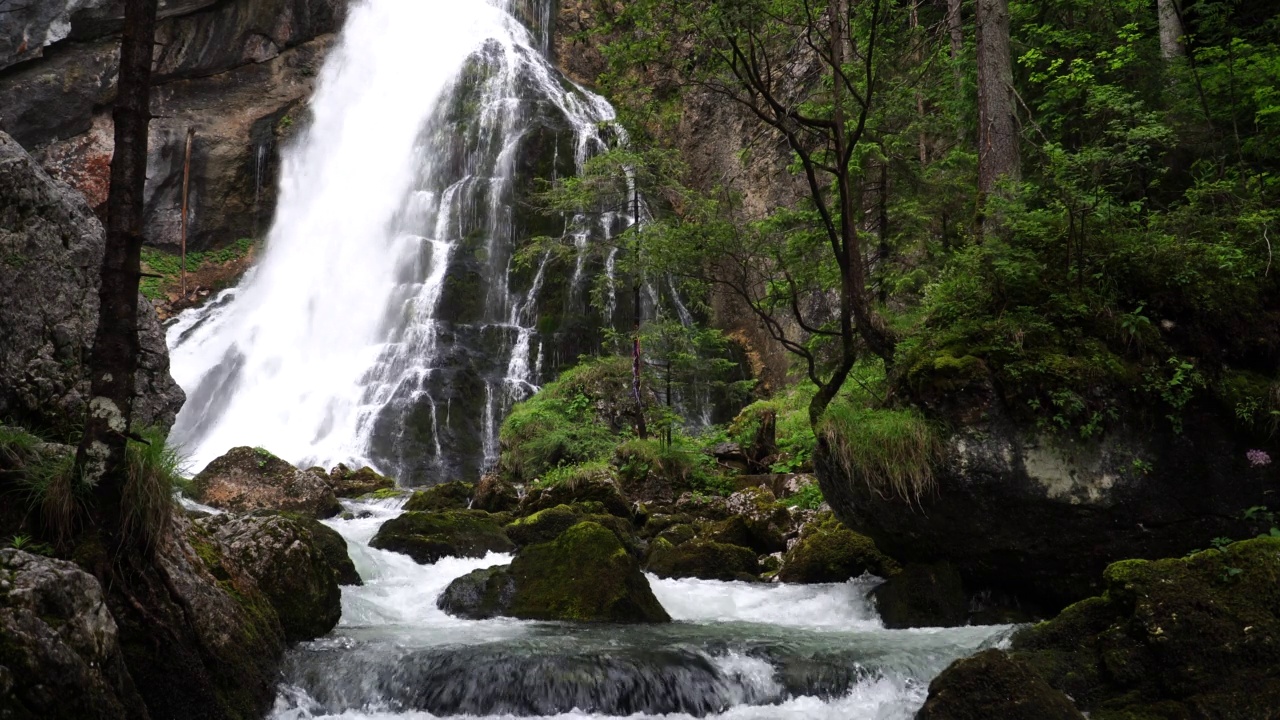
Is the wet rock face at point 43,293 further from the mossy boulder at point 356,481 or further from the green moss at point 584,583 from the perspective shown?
the mossy boulder at point 356,481

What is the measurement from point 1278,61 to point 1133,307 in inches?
141

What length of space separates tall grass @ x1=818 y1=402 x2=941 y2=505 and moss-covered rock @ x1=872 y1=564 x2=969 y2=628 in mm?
809

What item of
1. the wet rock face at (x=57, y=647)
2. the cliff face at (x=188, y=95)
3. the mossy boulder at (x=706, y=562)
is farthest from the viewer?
the cliff face at (x=188, y=95)

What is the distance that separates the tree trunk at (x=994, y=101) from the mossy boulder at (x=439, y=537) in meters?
7.34

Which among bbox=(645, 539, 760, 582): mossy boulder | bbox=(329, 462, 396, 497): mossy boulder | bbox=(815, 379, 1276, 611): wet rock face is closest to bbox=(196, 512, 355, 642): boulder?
bbox=(645, 539, 760, 582): mossy boulder

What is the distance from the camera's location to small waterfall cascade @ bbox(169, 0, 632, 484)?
22.3m

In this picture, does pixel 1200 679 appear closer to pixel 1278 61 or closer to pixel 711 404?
pixel 1278 61

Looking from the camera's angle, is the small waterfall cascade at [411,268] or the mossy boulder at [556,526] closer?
the mossy boulder at [556,526]

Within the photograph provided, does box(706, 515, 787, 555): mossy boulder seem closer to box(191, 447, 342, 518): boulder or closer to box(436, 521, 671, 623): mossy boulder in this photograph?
box(436, 521, 671, 623): mossy boulder

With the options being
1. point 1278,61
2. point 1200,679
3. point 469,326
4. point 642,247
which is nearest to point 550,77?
point 469,326

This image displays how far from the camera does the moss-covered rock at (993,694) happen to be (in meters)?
4.47

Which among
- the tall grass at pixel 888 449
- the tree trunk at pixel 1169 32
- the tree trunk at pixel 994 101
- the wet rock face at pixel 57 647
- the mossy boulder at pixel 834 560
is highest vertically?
the tree trunk at pixel 1169 32

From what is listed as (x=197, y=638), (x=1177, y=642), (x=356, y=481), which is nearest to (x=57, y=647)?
(x=197, y=638)

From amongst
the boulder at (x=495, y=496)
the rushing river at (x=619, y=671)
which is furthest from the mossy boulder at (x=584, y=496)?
the rushing river at (x=619, y=671)
